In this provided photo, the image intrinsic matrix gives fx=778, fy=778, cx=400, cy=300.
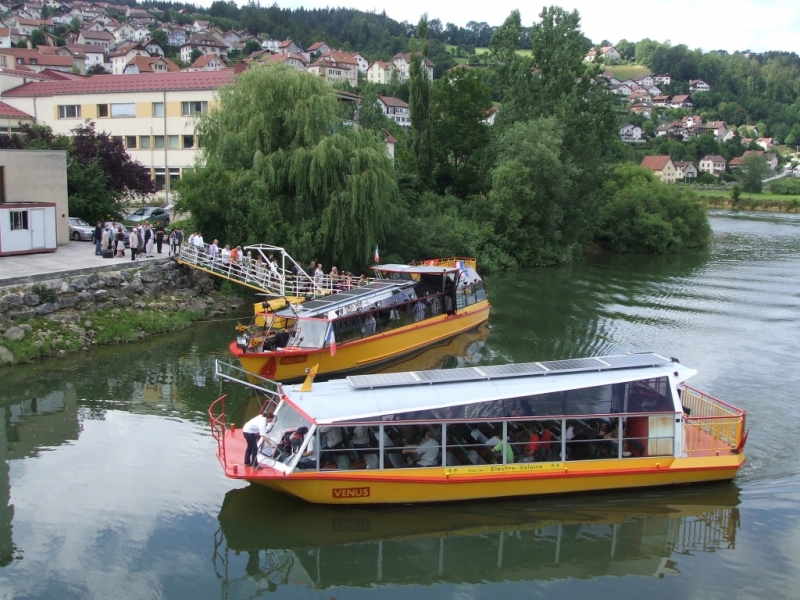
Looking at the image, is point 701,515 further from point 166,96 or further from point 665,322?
point 166,96

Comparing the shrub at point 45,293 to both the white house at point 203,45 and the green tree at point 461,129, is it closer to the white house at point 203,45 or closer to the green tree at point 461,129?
the green tree at point 461,129

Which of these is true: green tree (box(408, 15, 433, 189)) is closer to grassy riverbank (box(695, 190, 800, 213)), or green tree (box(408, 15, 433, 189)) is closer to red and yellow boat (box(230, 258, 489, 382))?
red and yellow boat (box(230, 258, 489, 382))

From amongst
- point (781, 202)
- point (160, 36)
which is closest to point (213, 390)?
point (781, 202)

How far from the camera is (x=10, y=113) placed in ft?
158

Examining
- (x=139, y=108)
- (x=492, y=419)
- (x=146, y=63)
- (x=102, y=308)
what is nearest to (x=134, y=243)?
(x=102, y=308)

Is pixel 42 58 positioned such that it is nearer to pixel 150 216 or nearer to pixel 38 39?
pixel 38 39

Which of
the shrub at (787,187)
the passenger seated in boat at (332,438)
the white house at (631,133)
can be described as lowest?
the passenger seated in boat at (332,438)

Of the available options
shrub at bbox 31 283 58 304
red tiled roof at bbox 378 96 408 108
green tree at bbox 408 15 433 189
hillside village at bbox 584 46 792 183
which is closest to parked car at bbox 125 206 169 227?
shrub at bbox 31 283 58 304

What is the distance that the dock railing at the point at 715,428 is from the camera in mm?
16438

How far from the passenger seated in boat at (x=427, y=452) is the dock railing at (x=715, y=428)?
5.40 m

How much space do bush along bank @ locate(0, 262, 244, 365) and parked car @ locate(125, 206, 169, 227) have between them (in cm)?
1178

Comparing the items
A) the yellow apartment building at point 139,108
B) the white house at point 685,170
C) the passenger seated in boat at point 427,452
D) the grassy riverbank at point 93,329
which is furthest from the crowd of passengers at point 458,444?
the white house at point 685,170

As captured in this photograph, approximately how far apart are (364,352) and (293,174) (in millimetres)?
13023

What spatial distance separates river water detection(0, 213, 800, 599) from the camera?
13148 millimetres
